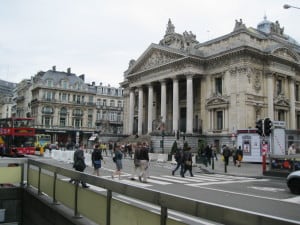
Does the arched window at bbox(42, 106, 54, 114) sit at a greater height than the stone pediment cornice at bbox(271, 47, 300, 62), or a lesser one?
lesser

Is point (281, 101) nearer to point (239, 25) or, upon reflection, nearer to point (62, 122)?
point (239, 25)

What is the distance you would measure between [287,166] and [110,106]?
77222 millimetres

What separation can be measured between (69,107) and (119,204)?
82.9 meters

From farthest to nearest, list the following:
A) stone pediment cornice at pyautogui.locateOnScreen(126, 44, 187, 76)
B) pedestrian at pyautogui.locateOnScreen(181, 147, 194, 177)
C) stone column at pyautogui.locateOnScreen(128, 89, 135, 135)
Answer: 1. stone column at pyautogui.locateOnScreen(128, 89, 135, 135)
2. stone pediment cornice at pyautogui.locateOnScreen(126, 44, 187, 76)
3. pedestrian at pyautogui.locateOnScreen(181, 147, 194, 177)

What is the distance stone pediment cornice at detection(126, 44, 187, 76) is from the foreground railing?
4322 centimetres

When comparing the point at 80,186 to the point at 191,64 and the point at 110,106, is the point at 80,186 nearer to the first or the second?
the point at 191,64

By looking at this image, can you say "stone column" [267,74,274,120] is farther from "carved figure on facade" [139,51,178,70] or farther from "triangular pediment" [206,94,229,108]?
"carved figure on facade" [139,51,178,70]

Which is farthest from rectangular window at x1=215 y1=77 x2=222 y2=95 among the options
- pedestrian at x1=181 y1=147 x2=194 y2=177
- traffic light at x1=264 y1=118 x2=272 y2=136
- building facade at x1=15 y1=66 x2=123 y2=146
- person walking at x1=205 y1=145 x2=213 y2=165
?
building facade at x1=15 y1=66 x2=123 y2=146

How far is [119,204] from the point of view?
205 inches

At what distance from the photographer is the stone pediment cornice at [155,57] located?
51.8 meters

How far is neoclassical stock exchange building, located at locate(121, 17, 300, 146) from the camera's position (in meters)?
45.7

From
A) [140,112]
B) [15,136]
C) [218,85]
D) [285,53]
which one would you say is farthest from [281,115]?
[15,136]

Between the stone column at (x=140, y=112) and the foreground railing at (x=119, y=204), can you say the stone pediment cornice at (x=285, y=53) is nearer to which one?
the stone column at (x=140, y=112)

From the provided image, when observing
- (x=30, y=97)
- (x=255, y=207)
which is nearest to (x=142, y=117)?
(x=30, y=97)
